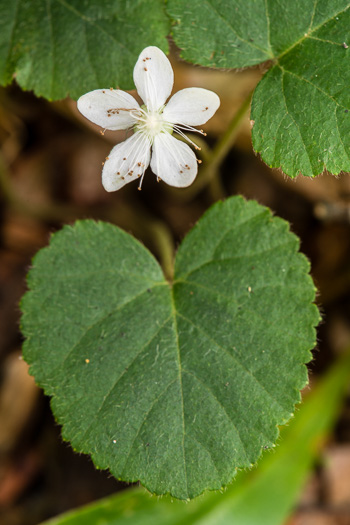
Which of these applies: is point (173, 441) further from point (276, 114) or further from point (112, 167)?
point (276, 114)

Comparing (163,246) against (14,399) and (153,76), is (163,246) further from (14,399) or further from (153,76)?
(14,399)

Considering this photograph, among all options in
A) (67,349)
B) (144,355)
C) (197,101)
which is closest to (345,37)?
(197,101)

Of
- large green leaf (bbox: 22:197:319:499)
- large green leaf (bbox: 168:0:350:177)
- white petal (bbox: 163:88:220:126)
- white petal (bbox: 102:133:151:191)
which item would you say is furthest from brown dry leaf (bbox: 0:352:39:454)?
large green leaf (bbox: 168:0:350:177)

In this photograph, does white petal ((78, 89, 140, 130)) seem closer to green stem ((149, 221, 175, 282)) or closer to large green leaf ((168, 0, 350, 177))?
large green leaf ((168, 0, 350, 177))

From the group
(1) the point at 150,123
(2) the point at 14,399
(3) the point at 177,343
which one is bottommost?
(2) the point at 14,399

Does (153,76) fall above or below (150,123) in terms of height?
above

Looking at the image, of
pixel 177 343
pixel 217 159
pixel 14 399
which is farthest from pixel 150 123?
pixel 14 399
